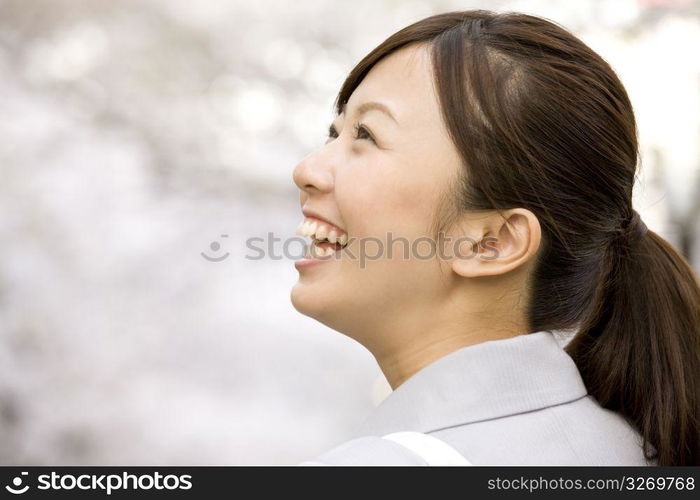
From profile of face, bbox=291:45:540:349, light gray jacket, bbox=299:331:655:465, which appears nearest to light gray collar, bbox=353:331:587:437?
light gray jacket, bbox=299:331:655:465

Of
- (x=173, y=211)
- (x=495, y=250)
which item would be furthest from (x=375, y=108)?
(x=173, y=211)

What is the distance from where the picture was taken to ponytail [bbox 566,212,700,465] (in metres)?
1.32

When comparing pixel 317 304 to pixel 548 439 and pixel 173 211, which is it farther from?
pixel 173 211

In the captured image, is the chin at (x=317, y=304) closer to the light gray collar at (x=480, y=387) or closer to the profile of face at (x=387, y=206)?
the profile of face at (x=387, y=206)

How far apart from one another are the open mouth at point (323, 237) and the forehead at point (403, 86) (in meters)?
0.18

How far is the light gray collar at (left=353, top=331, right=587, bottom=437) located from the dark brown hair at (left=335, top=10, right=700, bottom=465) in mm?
126

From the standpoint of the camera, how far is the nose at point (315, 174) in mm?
1354

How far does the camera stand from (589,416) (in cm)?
124

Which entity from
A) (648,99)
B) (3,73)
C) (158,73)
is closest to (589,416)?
(648,99)

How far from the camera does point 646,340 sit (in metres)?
1.38

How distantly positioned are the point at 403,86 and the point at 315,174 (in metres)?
0.18

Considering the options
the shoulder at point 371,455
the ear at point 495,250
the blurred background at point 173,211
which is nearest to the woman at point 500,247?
the ear at point 495,250
